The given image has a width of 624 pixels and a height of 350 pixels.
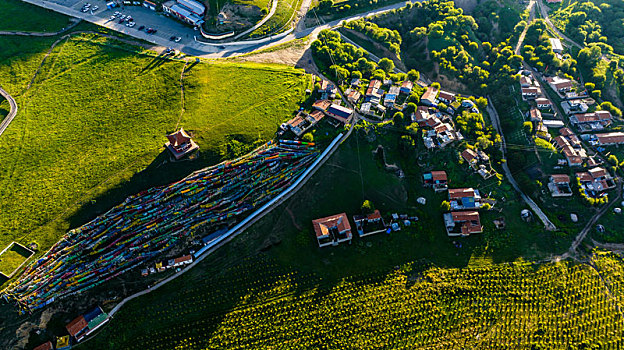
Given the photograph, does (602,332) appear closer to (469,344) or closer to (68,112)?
(469,344)

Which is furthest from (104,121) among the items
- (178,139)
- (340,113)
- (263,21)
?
(340,113)

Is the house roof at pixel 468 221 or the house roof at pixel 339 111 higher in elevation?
the house roof at pixel 339 111

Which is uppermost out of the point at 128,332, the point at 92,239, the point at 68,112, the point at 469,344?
the point at 68,112

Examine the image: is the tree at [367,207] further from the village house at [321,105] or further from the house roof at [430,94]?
the house roof at [430,94]

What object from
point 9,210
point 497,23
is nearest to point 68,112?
point 9,210

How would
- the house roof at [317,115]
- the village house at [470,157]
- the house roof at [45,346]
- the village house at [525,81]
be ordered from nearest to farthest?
1. the house roof at [45,346]
2. the village house at [470,157]
3. the house roof at [317,115]
4. the village house at [525,81]

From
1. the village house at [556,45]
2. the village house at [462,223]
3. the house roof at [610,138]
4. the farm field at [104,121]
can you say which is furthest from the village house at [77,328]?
the village house at [556,45]
